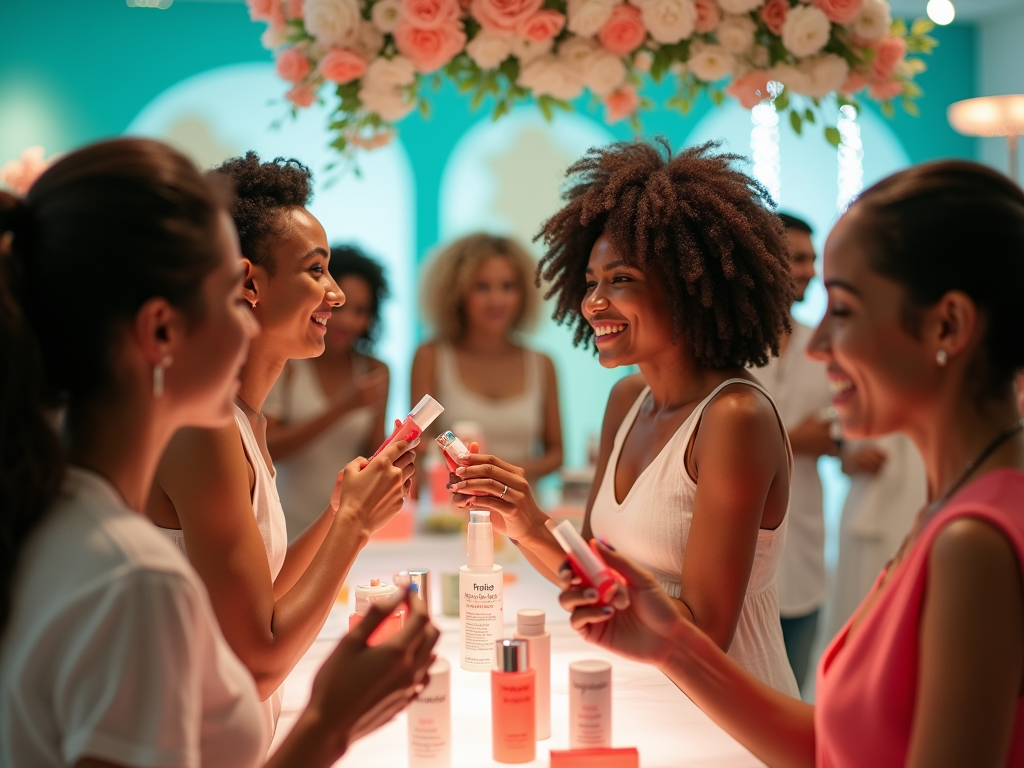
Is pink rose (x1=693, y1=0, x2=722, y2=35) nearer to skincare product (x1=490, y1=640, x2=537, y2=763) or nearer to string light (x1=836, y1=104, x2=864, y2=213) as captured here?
skincare product (x1=490, y1=640, x2=537, y2=763)

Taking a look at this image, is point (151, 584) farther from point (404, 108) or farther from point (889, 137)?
point (889, 137)

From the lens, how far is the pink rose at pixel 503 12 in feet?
6.15

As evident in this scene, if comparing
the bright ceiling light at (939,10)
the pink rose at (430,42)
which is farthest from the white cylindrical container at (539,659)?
the bright ceiling light at (939,10)

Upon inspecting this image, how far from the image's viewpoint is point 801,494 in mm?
2504

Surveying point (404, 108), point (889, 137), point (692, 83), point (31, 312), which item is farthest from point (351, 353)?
point (889, 137)

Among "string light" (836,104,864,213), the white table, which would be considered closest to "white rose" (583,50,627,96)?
the white table

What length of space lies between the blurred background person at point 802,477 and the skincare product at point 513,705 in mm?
1397

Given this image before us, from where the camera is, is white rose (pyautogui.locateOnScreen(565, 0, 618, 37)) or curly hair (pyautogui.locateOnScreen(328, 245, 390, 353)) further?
curly hair (pyautogui.locateOnScreen(328, 245, 390, 353))

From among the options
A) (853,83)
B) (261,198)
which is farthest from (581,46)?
(261,198)

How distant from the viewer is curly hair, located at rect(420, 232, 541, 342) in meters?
3.44

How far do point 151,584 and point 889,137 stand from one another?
16.8 feet

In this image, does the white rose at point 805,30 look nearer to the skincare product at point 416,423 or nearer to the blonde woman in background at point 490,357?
the skincare product at point 416,423

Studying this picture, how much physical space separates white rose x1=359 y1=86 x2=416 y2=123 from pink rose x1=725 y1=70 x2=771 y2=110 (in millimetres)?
716

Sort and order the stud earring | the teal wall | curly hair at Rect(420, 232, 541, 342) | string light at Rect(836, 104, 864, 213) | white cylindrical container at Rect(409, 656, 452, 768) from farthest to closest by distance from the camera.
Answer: string light at Rect(836, 104, 864, 213) → the teal wall → curly hair at Rect(420, 232, 541, 342) → white cylindrical container at Rect(409, 656, 452, 768) → the stud earring
